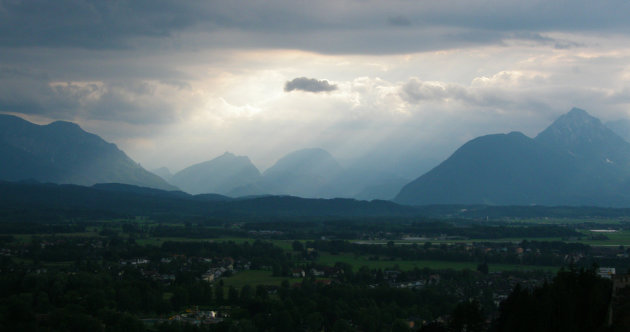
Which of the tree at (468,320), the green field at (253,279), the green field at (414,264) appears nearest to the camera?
the tree at (468,320)

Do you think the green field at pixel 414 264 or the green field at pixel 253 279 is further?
the green field at pixel 414 264

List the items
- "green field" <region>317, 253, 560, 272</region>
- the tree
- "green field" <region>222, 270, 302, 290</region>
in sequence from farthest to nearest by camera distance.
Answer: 1. "green field" <region>317, 253, 560, 272</region>
2. "green field" <region>222, 270, 302, 290</region>
3. the tree

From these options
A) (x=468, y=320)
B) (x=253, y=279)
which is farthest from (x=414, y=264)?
(x=468, y=320)

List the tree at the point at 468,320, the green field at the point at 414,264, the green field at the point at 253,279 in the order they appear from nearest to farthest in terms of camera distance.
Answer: the tree at the point at 468,320
the green field at the point at 253,279
the green field at the point at 414,264

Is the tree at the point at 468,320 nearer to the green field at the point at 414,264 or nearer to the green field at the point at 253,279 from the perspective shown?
the green field at the point at 253,279

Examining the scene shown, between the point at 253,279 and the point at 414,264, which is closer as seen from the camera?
the point at 253,279

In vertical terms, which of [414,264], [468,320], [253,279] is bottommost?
[253,279]

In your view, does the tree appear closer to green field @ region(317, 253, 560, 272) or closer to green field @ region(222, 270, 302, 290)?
green field @ region(222, 270, 302, 290)

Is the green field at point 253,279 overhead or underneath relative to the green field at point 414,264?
underneath

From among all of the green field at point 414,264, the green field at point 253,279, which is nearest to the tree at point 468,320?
the green field at point 253,279

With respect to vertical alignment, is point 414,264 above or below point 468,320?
below

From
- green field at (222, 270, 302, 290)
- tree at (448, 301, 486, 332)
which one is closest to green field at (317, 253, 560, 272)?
green field at (222, 270, 302, 290)

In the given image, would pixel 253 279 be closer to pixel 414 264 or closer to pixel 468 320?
pixel 414 264
